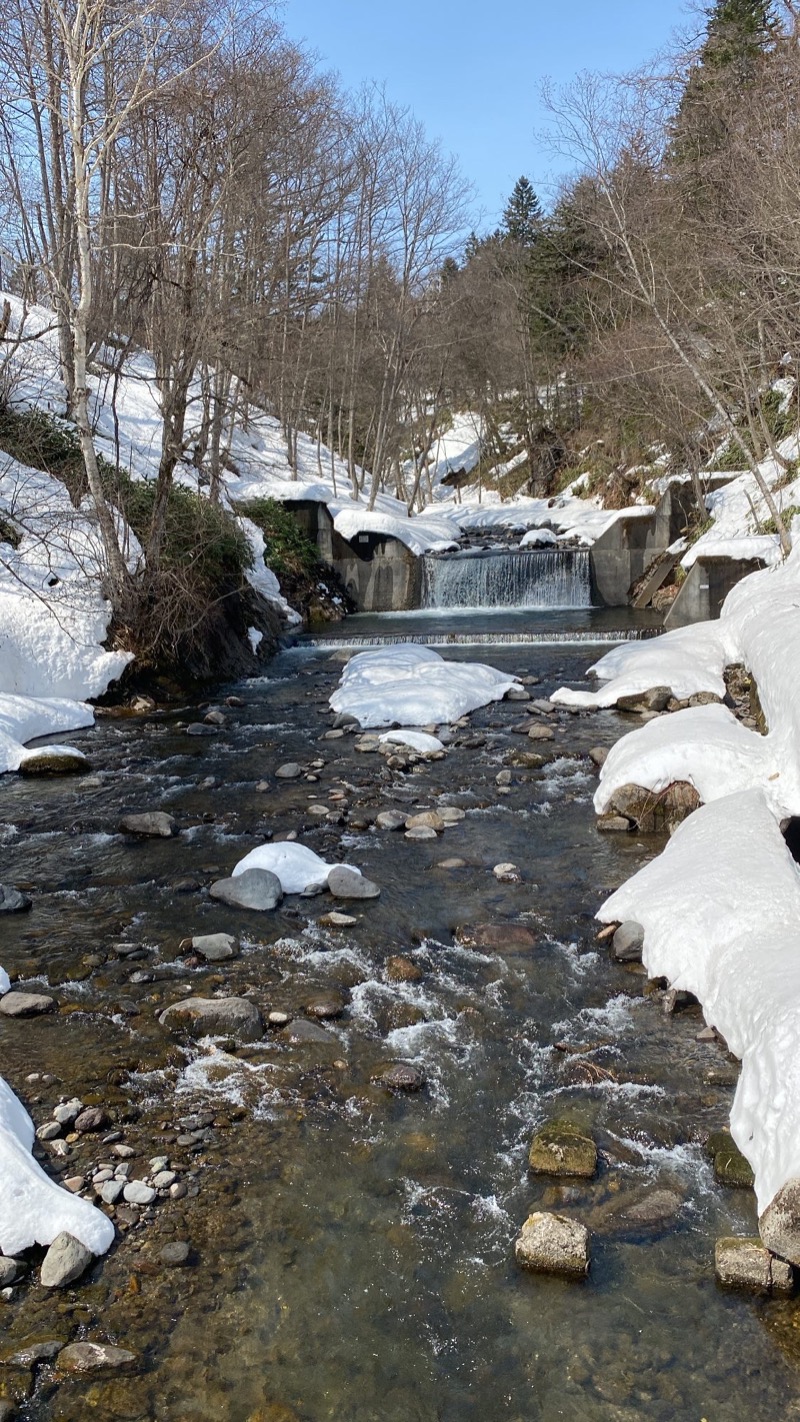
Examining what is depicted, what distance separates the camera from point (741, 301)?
45.1 feet

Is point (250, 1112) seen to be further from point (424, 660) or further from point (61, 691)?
point (424, 660)

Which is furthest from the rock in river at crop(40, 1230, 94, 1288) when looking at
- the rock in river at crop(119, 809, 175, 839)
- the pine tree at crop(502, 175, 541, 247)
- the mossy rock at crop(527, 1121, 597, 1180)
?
the pine tree at crop(502, 175, 541, 247)

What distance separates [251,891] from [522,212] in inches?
1879

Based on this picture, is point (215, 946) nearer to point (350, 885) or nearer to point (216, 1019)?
point (216, 1019)

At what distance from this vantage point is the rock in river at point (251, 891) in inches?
232

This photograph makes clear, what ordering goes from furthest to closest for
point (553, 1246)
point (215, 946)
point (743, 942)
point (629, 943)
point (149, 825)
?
point (149, 825), point (215, 946), point (629, 943), point (743, 942), point (553, 1246)

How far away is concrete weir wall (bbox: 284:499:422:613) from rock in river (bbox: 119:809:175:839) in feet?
43.4

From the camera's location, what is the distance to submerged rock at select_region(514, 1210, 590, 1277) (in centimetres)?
304

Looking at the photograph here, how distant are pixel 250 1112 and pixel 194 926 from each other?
1.89m

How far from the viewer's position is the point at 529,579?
19.7m

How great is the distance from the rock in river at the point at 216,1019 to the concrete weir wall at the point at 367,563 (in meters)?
16.0

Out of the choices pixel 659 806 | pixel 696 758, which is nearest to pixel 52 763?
pixel 659 806

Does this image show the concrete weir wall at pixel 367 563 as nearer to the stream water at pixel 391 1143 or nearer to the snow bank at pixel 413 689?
the snow bank at pixel 413 689

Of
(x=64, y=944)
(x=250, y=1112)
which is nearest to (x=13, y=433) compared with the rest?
(x=64, y=944)
